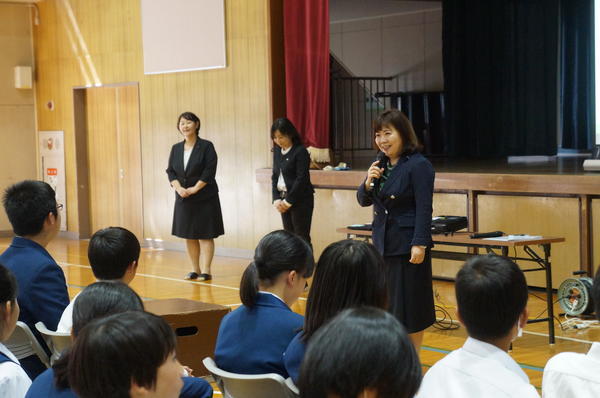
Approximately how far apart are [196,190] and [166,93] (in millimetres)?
2932

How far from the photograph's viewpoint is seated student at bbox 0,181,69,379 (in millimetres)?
3348

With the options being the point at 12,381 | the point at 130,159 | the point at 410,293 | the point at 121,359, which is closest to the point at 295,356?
the point at 12,381

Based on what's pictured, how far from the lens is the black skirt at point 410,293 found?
14.2ft

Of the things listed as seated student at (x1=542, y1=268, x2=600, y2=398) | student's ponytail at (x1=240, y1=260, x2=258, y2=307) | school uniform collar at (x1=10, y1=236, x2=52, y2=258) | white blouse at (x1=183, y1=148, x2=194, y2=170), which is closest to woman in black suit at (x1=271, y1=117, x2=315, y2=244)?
white blouse at (x1=183, y1=148, x2=194, y2=170)

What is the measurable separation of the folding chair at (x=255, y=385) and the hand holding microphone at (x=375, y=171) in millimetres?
1997

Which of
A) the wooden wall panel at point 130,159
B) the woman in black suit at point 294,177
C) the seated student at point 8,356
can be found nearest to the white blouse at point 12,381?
the seated student at point 8,356

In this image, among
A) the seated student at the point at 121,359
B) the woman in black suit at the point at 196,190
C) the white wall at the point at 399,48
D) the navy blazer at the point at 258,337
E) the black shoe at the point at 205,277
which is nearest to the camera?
the seated student at the point at 121,359

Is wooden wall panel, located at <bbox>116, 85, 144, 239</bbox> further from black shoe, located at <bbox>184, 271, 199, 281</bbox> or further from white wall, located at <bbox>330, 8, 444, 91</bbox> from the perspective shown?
white wall, located at <bbox>330, 8, 444, 91</bbox>

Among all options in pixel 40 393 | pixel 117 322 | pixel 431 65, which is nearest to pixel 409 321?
pixel 40 393

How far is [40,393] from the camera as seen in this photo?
2010 mm

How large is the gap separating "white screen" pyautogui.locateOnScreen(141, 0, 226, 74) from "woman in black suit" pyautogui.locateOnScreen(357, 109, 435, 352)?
571 cm

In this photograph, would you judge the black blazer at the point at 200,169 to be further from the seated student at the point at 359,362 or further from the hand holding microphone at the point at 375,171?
the seated student at the point at 359,362

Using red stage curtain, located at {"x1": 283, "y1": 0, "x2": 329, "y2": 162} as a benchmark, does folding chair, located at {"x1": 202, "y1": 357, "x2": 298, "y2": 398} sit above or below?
below

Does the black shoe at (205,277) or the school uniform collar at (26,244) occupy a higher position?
the school uniform collar at (26,244)
